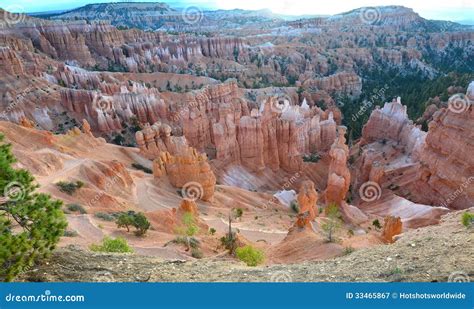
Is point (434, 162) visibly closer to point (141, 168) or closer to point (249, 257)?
point (141, 168)

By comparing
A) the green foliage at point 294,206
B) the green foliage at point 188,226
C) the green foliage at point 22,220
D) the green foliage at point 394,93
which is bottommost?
the green foliage at point 394,93

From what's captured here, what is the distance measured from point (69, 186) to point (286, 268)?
15529 mm

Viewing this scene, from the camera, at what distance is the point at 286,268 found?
989cm

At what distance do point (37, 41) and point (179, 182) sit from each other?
58.5 metres

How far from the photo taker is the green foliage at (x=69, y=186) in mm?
21250

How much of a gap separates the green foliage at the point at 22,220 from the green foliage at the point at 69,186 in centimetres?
1418

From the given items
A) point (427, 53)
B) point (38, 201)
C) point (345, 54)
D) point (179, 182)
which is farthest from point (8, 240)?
point (427, 53)

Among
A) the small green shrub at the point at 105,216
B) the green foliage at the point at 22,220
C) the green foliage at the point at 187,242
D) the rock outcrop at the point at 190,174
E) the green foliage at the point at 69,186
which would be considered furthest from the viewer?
the rock outcrop at the point at 190,174

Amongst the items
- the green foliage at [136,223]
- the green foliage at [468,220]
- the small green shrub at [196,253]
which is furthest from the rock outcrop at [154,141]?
the green foliage at [468,220]

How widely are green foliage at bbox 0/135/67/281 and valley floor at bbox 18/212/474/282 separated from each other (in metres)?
0.83

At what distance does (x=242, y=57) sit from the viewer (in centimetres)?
9794

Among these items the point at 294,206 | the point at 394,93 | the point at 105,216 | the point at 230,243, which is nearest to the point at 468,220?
the point at 230,243

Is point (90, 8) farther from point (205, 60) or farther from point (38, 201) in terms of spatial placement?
point (38, 201)

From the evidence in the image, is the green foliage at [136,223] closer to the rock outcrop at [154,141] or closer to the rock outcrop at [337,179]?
the rock outcrop at [154,141]
